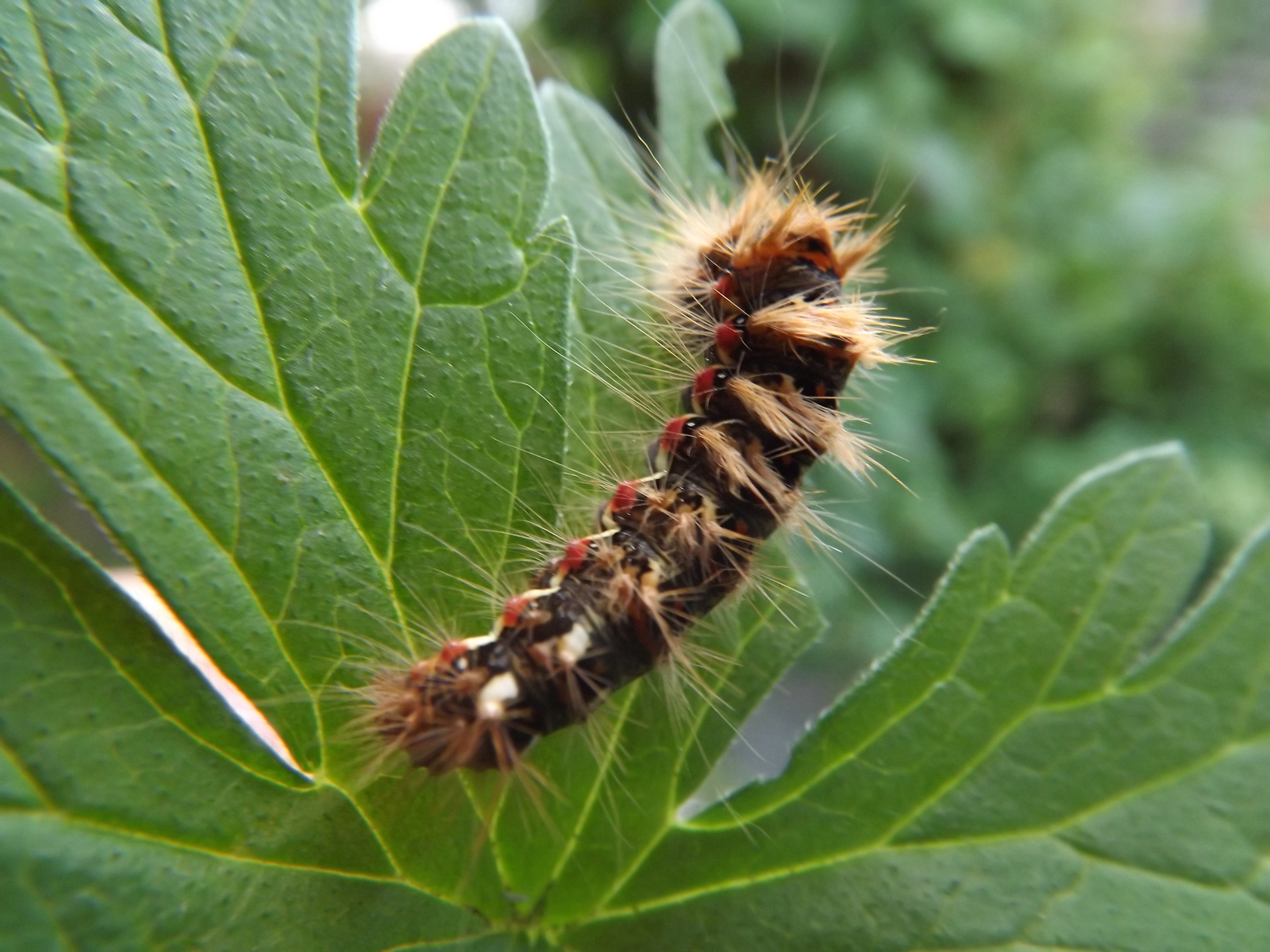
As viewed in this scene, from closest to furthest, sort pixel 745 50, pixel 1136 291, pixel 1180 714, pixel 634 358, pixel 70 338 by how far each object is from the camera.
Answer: pixel 70 338 → pixel 1180 714 → pixel 634 358 → pixel 745 50 → pixel 1136 291

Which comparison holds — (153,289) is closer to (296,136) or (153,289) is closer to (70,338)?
(70,338)

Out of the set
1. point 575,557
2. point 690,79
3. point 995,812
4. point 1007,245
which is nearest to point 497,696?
point 575,557

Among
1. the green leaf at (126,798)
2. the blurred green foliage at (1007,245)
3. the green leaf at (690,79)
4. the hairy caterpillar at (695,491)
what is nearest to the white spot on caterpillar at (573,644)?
the hairy caterpillar at (695,491)

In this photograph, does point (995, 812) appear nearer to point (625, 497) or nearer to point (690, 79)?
point (625, 497)

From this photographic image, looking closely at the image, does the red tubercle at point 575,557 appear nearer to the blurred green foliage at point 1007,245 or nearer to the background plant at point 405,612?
the background plant at point 405,612

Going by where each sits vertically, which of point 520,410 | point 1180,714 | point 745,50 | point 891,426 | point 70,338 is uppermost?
point 745,50

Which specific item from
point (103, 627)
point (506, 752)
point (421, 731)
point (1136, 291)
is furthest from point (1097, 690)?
point (1136, 291)
